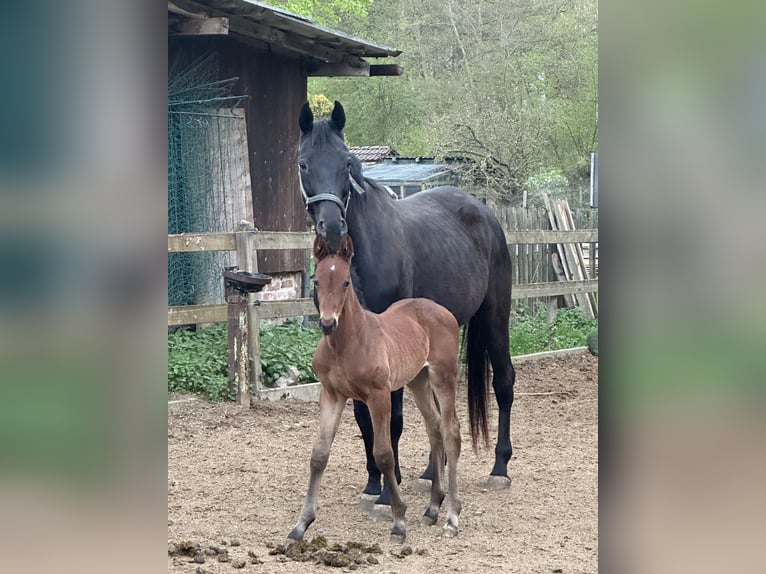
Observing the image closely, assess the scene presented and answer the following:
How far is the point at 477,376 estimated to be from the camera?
637 cm

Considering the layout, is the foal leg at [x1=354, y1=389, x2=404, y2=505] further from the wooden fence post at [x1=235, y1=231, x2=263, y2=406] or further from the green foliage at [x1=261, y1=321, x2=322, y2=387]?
the green foliage at [x1=261, y1=321, x2=322, y2=387]

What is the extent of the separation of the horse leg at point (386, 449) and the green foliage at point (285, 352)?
156 inches

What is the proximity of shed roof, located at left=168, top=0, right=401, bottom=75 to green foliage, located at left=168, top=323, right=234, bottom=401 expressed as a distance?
3109 millimetres

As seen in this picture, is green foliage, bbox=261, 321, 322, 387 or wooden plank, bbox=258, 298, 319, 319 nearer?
wooden plank, bbox=258, 298, 319, 319

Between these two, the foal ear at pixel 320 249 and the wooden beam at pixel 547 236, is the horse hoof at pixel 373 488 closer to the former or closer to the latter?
the foal ear at pixel 320 249

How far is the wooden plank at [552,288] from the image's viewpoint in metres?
11.4

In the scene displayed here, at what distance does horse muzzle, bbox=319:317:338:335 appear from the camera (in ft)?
13.4

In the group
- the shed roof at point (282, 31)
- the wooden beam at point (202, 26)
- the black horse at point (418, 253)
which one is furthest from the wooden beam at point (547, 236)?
the black horse at point (418, 253)

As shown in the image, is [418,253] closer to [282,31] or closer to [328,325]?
[328,325]

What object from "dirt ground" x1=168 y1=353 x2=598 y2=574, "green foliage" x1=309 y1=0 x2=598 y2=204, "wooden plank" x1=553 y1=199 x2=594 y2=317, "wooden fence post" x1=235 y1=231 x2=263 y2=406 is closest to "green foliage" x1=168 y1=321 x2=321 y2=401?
"wooden fence post" x1=235 y1=231 x2=263 y2=406
